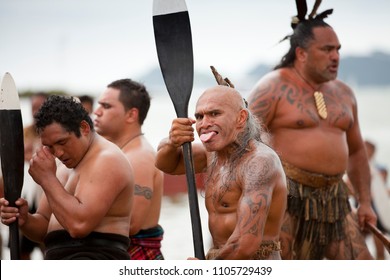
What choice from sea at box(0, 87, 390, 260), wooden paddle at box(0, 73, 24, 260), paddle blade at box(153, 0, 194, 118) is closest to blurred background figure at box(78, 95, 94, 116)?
sea at box(0, 87, 390, 260)

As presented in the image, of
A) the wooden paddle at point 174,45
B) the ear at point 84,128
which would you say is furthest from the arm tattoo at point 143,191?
the wooden paddle at point 174,45

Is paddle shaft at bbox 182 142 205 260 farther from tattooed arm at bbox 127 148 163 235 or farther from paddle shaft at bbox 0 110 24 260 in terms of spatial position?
tattooed arm at bbox 127 148 163 235

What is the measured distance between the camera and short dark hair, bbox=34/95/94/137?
4.97 m

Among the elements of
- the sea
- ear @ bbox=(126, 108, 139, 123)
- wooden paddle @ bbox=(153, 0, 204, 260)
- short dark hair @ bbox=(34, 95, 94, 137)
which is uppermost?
wooden paddle @ bbox=(153, 0, 204, 260)

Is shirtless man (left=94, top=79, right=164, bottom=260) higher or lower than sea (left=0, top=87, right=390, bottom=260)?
higher

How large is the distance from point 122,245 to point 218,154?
2.30 feet

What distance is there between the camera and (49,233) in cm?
509

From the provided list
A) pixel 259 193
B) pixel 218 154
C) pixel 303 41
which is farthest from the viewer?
pixel 303 41

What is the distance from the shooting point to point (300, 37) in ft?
22.2

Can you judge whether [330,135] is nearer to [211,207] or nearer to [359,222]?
[359,222]

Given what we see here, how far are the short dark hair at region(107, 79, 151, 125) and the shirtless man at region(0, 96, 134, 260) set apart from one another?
1052mm

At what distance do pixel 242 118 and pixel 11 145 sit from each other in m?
1.19

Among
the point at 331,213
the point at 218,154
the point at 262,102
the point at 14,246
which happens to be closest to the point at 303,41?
the point at 262,102

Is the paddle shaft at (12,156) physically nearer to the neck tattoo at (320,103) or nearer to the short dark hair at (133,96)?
the short dark hair at (133,96)
